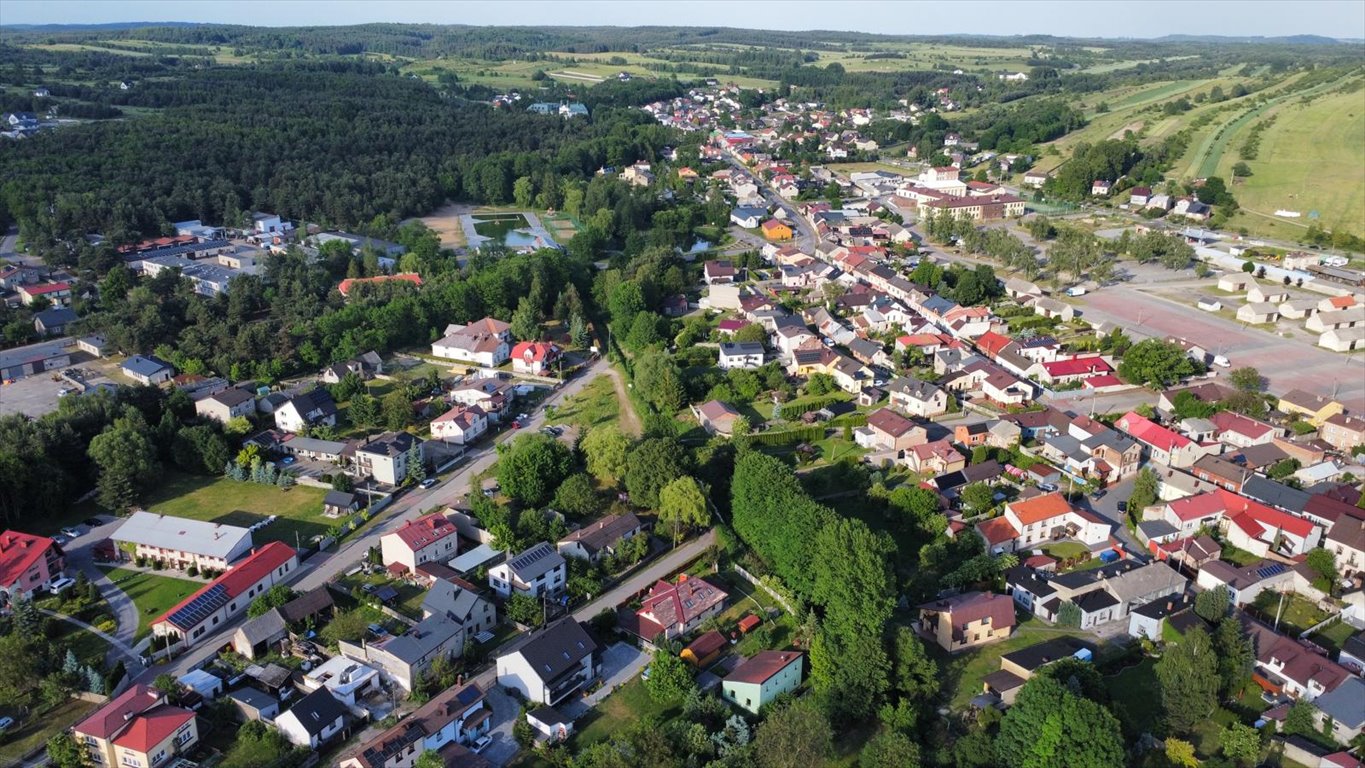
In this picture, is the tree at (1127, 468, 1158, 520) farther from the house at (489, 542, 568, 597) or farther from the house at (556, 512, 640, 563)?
the house at (489, 542, 568, 597)

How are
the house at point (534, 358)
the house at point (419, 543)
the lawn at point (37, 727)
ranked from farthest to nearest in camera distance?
the house at point (534, 358), the house at point (419, 543), the lawn at point (37, 727)

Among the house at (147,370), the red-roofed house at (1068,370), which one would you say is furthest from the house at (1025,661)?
the house at (147,370)

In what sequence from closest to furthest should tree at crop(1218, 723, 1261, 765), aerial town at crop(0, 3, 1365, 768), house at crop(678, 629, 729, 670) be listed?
tree at crop(1218, 723, 1261, 765) < aerial town at crop(0, 3, 1365, 768) < house at crop(678, 629, 729, 670)

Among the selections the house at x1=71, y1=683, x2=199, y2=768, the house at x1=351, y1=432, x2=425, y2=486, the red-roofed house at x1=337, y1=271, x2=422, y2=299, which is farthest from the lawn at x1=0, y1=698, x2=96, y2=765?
the red-roofed house at x1=337, y1=271, x2=422, y2=299

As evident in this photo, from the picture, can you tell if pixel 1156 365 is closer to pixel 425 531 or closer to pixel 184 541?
pixel 425 531

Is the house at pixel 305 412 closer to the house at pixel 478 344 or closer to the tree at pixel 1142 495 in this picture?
the house at pixel 478 344

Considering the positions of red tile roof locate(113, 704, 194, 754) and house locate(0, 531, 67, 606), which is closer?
red tile roof locate(113, 704, 194, 754)

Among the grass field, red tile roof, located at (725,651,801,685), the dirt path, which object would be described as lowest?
the dirt path
